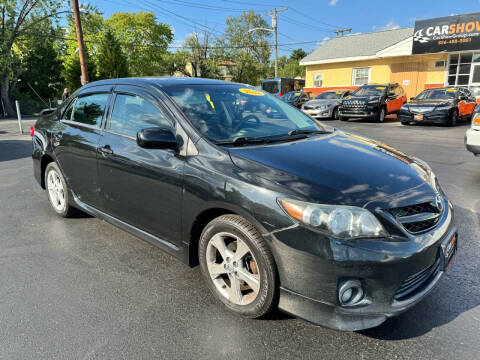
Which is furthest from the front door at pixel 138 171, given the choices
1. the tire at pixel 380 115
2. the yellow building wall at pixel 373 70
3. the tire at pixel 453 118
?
the yellow building wall at pixel 373 70

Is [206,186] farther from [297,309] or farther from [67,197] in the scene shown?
[67,197]

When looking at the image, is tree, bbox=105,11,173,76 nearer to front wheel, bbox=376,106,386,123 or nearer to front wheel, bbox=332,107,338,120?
front wheel, bbox=332,107,338,120

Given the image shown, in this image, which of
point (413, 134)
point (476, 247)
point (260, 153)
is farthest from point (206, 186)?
point (413, 134)

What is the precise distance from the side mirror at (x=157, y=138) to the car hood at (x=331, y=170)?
0.47 meters

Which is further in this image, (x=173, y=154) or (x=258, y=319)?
(x=173, y=154)

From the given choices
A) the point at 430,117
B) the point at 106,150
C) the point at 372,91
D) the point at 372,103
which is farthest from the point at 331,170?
the point at 372,91

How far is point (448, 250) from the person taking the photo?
2.43m

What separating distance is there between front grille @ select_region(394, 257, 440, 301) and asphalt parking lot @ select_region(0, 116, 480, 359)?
32cm

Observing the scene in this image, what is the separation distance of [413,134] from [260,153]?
11.2 meters

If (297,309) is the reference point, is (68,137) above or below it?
above

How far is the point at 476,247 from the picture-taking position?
11.5ft

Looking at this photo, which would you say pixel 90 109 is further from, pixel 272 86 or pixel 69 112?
pixel 272 86

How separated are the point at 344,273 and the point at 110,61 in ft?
133

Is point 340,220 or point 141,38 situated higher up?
point 141,38
